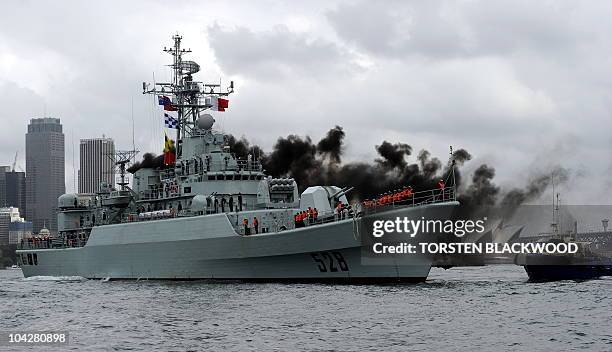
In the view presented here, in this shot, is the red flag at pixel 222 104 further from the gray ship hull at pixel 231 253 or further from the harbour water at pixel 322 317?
the harbour water at pixel 322 317

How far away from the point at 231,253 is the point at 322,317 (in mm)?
17632

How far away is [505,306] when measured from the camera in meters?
36.6

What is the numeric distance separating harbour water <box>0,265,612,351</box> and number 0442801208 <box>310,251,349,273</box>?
1.37 metres

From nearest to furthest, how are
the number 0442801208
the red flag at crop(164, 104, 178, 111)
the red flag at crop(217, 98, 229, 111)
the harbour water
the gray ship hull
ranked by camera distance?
the harbour water
the gray ship hull
the number 0442801208
the red flag at crop(217, 98, 229, 111)
the red flag at crop(164, 104, 178, 111)

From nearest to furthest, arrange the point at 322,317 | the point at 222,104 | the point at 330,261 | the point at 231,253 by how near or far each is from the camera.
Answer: the point at 322,317
the point at 330,261
the point at 231,253
the point at 222,104

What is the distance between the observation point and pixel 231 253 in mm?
49562

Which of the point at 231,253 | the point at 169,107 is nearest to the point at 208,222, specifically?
the point at 231,253

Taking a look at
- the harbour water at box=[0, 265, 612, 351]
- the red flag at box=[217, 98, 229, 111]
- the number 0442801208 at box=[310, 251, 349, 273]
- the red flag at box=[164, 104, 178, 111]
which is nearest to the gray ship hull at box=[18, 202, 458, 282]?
Answer: the number 0442801208 at box=[310, 251, 349, 273]

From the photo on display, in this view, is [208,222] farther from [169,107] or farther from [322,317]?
[322,317]

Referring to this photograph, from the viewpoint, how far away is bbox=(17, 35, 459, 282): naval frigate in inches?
1773

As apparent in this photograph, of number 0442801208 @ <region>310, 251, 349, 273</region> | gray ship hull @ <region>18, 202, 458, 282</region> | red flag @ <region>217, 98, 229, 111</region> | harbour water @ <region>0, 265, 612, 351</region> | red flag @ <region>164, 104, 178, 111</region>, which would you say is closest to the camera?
harbour water @ <region>0, 265, 612, 351</region>

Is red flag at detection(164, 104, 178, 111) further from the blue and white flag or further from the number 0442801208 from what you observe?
the number 0442801208

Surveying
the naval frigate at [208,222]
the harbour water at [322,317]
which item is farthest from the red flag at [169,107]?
the harbour water at [322,317]

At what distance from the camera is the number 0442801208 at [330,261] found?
45250mm
